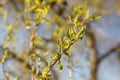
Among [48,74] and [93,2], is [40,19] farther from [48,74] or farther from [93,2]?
[93,2]

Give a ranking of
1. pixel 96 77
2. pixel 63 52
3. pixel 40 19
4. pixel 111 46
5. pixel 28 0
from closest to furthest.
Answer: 1. pixel 63 52
2. pixel 40 19
3. pixel 28 0
4. pixel 96 77
5. pixel 111 46

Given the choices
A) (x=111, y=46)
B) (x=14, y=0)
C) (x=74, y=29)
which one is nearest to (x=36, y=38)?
(x=74, y=29)

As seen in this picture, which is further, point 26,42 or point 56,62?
point 26,42

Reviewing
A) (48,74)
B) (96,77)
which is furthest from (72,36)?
(96,77)

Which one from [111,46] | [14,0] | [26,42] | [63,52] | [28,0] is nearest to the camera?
[63,52]

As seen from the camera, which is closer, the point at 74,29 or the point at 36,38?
the point at 74,29

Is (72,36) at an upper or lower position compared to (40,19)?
lower

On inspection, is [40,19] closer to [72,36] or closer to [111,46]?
[72,36]

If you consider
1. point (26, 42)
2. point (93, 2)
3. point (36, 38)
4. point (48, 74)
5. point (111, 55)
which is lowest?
point (48, 74)

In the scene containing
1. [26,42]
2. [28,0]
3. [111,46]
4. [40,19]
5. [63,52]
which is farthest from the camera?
[111,46]
